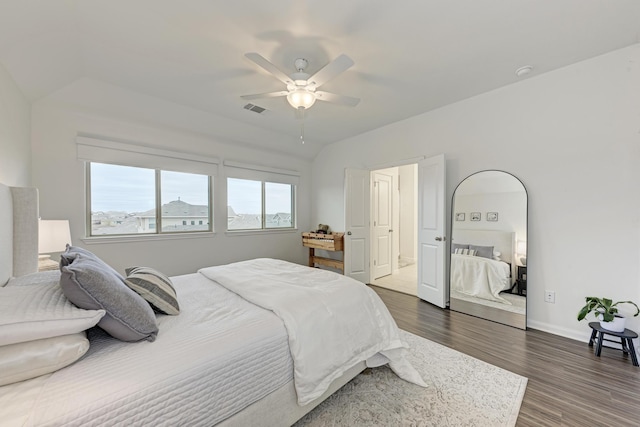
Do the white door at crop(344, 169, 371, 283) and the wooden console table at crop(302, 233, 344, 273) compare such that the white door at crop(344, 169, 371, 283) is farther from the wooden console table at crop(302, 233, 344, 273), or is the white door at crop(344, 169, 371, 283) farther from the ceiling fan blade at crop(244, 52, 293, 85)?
the ceiling fan blade at crop(244, 52, 293, 85)

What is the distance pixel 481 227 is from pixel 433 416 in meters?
2.32

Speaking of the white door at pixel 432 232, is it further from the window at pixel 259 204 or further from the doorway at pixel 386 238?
the window at pixel 259 204

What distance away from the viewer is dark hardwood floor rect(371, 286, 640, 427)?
158 centimetres

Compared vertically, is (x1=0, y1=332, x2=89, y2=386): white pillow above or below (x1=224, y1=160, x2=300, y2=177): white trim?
below

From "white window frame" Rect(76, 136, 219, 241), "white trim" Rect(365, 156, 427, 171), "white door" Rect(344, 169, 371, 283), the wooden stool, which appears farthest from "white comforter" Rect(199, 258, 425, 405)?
"white trim" Rect(365, 156, 427, 171)

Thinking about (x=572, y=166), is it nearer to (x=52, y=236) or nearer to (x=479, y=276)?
(x=479, y=276)

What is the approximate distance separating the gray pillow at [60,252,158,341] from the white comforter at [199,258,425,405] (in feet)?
2.04

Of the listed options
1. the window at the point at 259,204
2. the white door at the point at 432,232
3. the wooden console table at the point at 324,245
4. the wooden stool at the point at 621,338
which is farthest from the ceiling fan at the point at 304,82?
the wooden stool at the point at 621,338

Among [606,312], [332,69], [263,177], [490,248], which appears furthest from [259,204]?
[606,312]

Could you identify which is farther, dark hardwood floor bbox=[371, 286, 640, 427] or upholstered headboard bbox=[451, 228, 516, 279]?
upholstered headboard bbox=[451, 228, 516, 279]

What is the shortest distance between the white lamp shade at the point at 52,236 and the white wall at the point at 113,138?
0.74m

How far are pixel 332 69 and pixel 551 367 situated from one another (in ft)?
9.80

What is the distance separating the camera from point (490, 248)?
306 cm

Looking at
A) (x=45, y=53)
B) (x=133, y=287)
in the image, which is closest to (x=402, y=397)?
(x=133, y=287)
